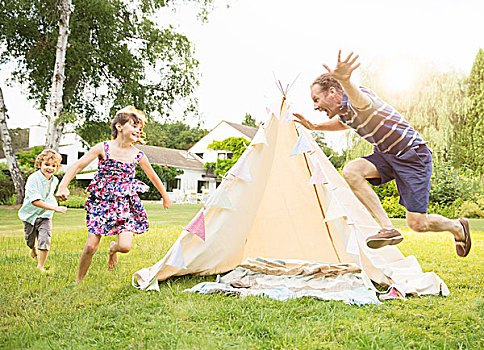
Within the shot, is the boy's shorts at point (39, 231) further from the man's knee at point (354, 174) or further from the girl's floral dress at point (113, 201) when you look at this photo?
the man's knee at point (354, 174)

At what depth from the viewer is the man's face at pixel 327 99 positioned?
2930 millimetres

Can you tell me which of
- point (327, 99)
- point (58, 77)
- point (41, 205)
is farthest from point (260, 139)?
point (58, 77)

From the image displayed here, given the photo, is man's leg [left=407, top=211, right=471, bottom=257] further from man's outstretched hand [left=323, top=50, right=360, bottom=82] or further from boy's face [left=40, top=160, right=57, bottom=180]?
boy's face [left=40, top=160, right=57, bottom=180]

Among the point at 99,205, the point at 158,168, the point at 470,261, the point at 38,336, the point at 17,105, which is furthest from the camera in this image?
the point at 158,168

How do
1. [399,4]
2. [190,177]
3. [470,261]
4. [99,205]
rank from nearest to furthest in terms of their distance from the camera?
[99,205] < [470,261] < [399,4] < [190,177]

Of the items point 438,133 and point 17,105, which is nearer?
point 17,105

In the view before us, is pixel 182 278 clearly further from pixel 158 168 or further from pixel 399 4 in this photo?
pixel 158 168

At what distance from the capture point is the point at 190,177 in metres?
28.7

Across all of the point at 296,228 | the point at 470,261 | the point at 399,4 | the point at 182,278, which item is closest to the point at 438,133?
the point at 399,4

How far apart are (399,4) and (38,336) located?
1192 centimetres

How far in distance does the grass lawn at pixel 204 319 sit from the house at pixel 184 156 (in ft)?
64.1

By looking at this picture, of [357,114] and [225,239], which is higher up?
[357,114]

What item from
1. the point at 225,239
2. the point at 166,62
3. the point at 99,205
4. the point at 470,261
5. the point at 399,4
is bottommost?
the point at 470,261

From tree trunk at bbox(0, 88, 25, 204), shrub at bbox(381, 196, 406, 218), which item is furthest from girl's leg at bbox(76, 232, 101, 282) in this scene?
shrub at bbox(381, 196, 406, 218)
